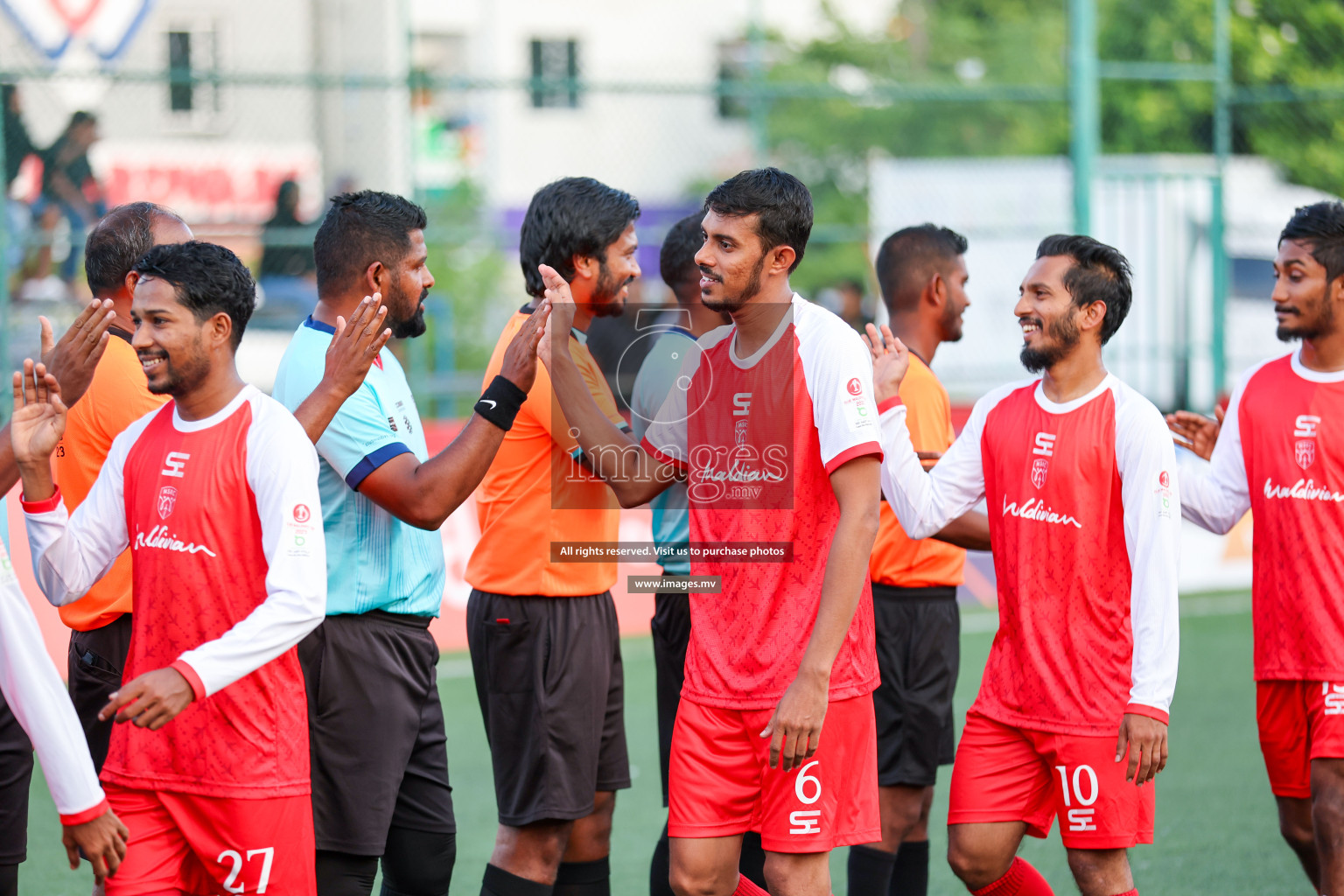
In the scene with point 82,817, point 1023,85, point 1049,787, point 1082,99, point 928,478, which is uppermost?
point 1023,85

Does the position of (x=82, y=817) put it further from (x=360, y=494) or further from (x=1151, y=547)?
(x=1151, y=547)

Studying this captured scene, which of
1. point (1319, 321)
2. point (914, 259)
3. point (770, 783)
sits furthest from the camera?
point (914, 259)

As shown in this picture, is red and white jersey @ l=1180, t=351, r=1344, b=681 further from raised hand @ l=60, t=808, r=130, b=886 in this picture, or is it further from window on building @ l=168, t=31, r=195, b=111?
window on building @ l=168, t=31, r=195, b=111

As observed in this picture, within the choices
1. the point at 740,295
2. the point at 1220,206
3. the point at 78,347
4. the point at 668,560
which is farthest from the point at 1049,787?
the point at 1220,206

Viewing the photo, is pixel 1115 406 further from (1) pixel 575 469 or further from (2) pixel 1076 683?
(1) pixel 575 469

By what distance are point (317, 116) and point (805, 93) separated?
257 inches

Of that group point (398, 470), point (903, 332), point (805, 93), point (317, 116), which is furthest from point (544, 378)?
point (317, 116)

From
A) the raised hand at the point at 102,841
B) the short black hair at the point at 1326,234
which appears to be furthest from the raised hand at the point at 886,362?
the raised hand at the point at 102,841

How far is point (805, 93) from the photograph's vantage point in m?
11.2

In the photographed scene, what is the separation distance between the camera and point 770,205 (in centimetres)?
376

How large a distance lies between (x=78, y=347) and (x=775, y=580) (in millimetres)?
1890

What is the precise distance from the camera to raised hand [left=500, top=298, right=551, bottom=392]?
3855 mm

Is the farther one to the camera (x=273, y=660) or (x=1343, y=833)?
(x=1343, y=833)

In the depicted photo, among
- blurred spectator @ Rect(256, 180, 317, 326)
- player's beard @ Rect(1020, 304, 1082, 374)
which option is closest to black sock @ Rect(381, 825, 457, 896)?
player's beard @ Rect(1020, 304, 1082, 374)
